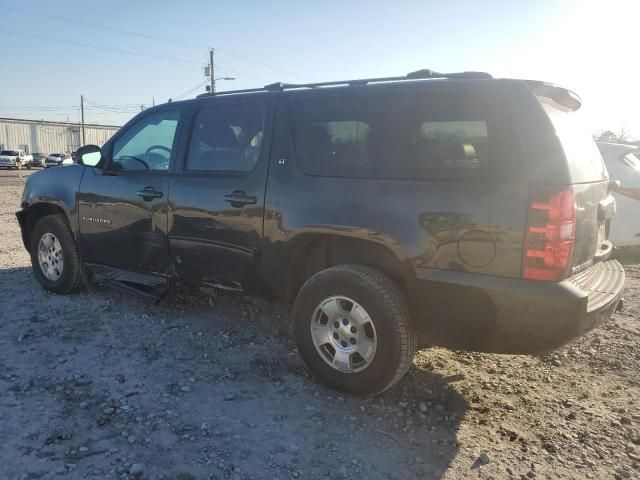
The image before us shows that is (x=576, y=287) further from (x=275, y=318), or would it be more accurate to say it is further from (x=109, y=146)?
(x=109, y=146)

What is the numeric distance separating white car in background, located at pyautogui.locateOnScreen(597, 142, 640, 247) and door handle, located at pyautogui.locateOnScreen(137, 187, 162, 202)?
536cm

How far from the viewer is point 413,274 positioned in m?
2.97

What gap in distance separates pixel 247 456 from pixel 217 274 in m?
1.61

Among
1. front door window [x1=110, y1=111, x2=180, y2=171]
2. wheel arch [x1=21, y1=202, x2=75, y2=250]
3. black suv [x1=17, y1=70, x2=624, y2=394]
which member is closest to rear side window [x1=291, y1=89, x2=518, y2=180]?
black suv [x1=17, y1=70, x2=624, y2=394]

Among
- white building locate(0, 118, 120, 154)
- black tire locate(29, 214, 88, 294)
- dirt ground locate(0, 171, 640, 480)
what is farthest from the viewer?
white building locate(0, 118, 120, 154)

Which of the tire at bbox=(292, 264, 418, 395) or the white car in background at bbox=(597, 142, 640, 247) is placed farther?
the white car in background at bbox=(597, 142, 640, 247)

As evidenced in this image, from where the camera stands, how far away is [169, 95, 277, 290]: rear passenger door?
11.9 ft

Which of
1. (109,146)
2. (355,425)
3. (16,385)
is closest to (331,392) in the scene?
(355,425)

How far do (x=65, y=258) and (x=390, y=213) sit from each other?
3654 mm

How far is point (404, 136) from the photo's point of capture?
10.0 feet

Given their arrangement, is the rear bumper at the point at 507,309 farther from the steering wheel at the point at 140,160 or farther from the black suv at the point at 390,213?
the steering wheel at the point at 140,160

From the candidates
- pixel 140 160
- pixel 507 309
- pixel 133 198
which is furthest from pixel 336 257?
pixel 140 160

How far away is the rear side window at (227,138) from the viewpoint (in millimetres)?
3719

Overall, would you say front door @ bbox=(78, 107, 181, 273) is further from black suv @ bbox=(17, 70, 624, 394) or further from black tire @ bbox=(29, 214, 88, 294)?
black tire @ bbox=(29, 214, 88, 294)
